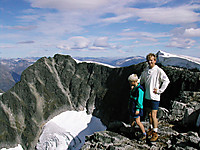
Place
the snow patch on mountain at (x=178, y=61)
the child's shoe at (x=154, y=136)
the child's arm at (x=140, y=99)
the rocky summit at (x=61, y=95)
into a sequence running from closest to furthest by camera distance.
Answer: the child's arm at (x=140, y=99), the child's shoe at (x=154, y=136), the snow patch on mountain at (x=178, y=61), the rocky summit at (x=61, y=95)

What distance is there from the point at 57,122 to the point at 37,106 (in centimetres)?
716

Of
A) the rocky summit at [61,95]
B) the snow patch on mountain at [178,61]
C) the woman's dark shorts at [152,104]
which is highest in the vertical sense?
the snow patch on mountain at [178,61]

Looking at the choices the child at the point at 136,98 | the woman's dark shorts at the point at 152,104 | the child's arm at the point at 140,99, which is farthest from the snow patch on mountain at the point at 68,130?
the child's arm at the point at 140,99

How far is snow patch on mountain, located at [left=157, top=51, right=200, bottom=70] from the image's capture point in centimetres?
2866

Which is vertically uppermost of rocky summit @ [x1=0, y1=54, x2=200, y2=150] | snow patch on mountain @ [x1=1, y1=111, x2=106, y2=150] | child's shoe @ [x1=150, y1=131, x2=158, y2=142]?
child's shoe @ [x1=150, y1=131, x2=158, y2=142]

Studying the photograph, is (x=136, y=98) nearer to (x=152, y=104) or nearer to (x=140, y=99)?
(x=140, y=99)

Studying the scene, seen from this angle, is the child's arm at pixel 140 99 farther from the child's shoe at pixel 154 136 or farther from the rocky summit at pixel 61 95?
the rocky summit at pixel 61 95

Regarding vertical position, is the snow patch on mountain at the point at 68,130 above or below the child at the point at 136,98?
below

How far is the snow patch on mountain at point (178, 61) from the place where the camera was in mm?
28656

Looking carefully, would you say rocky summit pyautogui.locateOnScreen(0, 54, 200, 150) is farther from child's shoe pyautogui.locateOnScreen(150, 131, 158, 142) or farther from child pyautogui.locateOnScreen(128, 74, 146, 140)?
child pyautogui.locateOnScreen(128, 74, 146, 140)

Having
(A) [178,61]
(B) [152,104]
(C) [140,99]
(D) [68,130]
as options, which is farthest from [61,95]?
(B) [152,104]

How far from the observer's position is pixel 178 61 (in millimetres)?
31547

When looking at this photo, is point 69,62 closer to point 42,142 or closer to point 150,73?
point 42,142

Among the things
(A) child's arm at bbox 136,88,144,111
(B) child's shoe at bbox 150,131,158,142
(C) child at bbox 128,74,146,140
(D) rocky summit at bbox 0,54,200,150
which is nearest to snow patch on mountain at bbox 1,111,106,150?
(D) rocky summit at bbox 0,54,200,150
